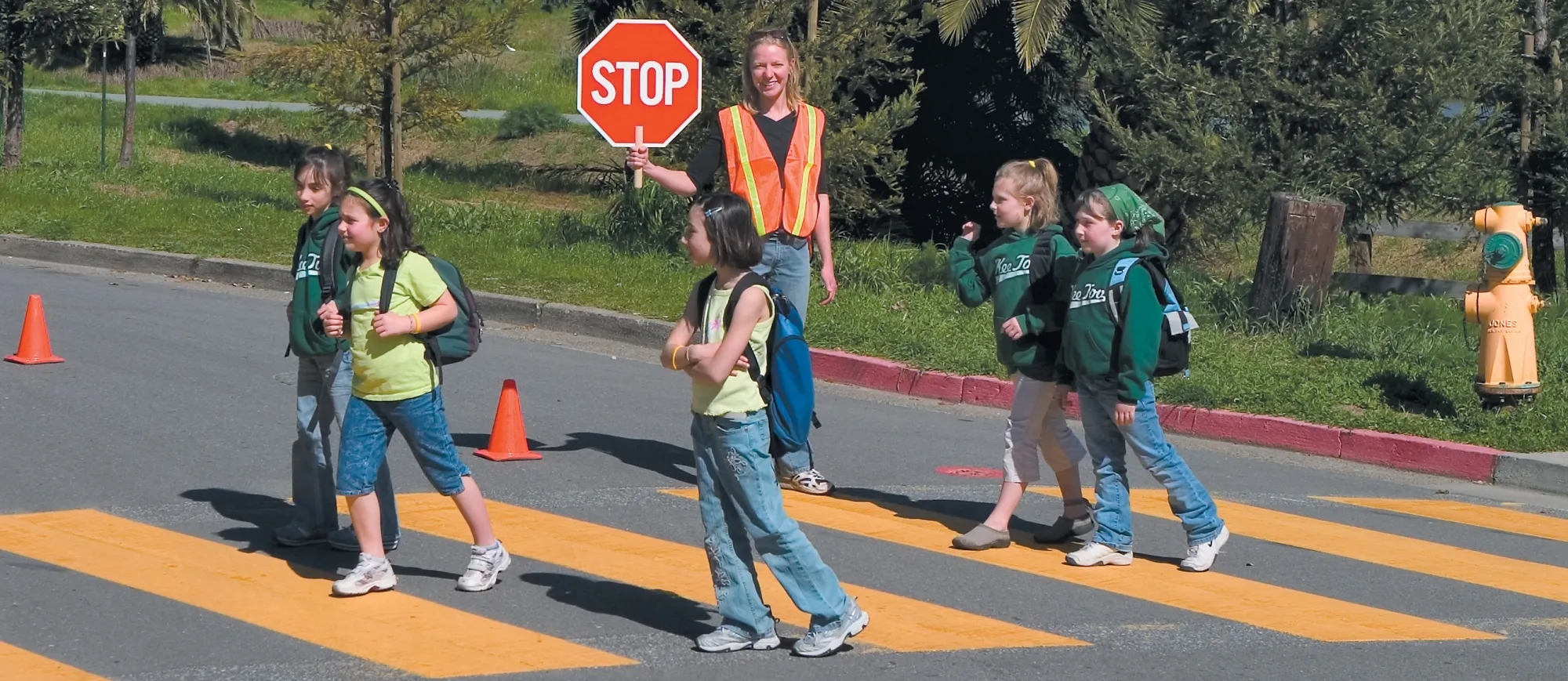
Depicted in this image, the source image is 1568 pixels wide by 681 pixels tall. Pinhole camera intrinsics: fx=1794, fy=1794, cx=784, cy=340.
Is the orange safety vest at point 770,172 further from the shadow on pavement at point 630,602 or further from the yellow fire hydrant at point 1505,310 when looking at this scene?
the yellow fire hydrant at point 1505,310

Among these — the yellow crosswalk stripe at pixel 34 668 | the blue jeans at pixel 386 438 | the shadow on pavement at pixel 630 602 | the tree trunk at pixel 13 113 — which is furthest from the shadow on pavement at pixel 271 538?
the tree trunk at pixel 13 113

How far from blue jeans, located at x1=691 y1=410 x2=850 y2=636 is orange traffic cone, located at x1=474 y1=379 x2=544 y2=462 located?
112 inches

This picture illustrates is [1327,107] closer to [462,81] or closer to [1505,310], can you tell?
[1505,310]

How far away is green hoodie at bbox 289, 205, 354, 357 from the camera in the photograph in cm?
594

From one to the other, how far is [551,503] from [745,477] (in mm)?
2332

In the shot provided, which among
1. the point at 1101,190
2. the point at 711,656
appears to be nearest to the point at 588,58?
the point at 1101,190

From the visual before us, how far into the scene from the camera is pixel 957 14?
59.6 ft

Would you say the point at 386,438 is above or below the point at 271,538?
above

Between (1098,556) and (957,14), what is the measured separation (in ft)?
40.7

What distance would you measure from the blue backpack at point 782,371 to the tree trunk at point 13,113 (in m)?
17.1

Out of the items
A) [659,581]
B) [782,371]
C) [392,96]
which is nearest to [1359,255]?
[392,96]

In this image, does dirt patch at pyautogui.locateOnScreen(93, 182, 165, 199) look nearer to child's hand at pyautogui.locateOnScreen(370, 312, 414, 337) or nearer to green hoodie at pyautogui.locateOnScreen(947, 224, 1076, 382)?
green hoodie at pyautogui.locateOnScreen(947, 224, 1076, 382)

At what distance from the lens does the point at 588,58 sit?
15453 mm

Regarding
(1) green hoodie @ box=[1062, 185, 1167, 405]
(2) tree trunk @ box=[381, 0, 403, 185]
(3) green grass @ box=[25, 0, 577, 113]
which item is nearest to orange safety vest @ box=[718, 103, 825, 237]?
(1) green hoodie @ box=[1062, 185, 1167, 405]
